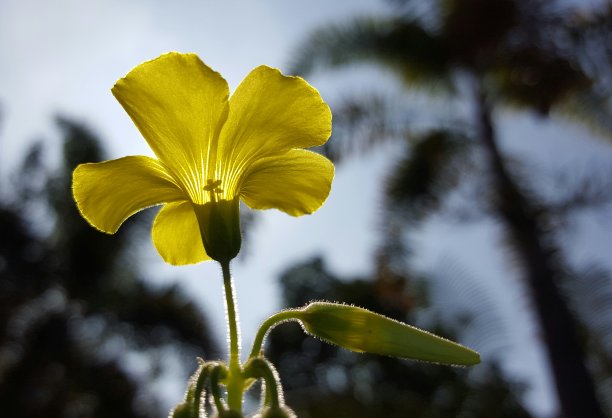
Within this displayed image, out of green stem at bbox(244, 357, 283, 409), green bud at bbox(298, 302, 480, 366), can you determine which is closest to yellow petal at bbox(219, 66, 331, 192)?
green bud at bbox(298, 302, 480, 366)

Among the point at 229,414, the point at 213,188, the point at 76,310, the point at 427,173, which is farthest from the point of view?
the point at 76,310

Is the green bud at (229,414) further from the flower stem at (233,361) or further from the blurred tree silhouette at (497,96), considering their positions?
the blurred tree silhouette at (497,96)

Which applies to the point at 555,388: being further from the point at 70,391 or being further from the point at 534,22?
the point at 70,391

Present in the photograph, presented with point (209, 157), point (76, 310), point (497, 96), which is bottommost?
point (209, 157)

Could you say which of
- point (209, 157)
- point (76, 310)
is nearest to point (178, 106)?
point (209, 157)

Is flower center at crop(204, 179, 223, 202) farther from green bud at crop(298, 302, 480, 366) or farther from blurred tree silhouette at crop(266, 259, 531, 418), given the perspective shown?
blurred tree silhouette at crop(266, 259, 531, 418)

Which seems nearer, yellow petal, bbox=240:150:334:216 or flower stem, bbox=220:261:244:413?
flower stem, bbox=220:261:244:413

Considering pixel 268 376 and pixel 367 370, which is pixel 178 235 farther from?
pixel 367 370
